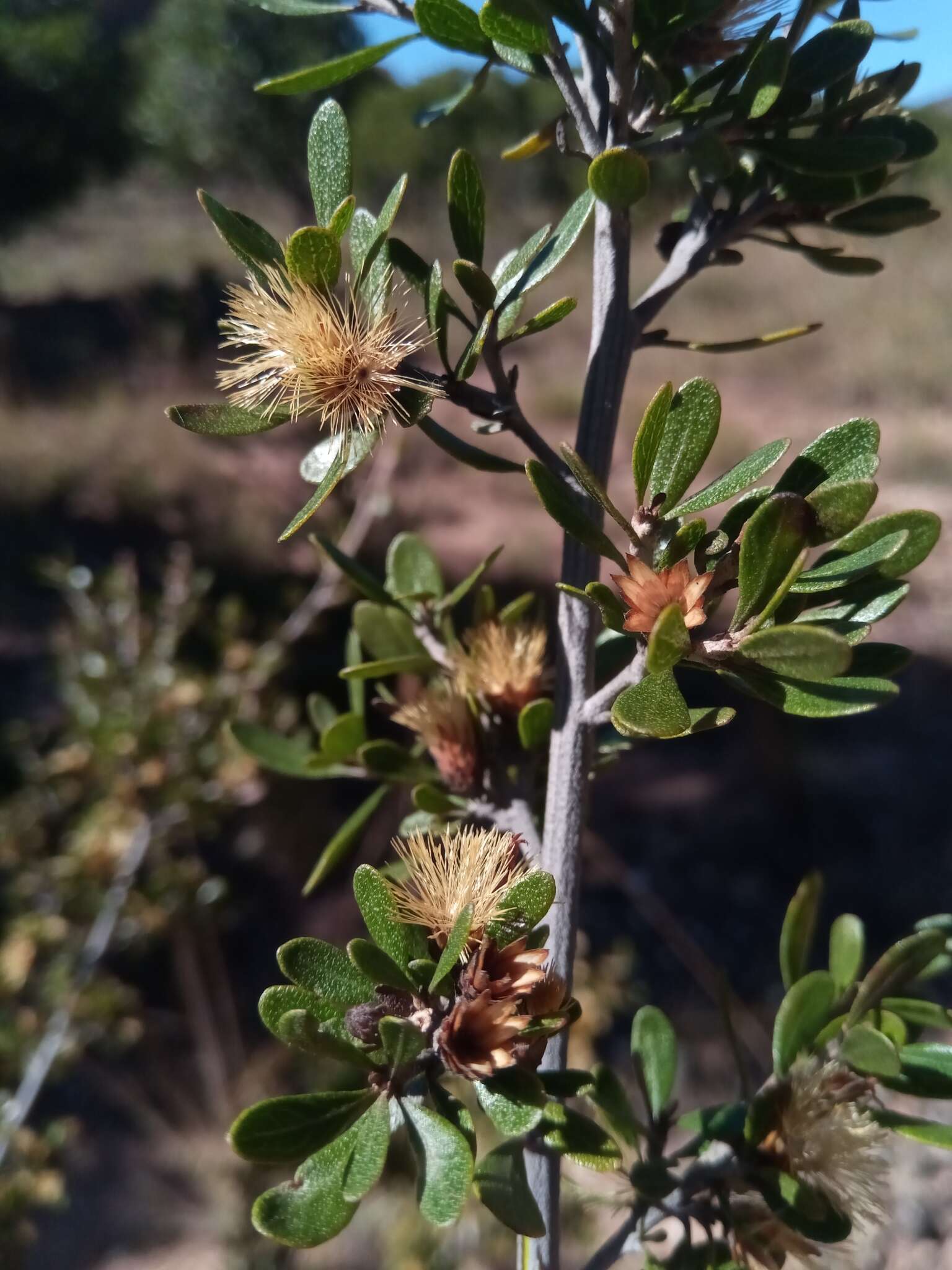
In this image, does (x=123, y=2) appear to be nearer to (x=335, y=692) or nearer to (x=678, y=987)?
(x=335, y=692)

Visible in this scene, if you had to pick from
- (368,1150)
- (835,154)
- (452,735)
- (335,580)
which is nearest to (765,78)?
(835,154)

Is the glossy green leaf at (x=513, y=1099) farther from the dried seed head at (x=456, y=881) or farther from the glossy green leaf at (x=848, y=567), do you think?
the glossy green leaf at (x=848, y=567)

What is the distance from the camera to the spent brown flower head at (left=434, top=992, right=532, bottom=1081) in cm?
32

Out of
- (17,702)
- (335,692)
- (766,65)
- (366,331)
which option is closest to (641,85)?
(766,65)

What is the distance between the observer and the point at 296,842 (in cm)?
255

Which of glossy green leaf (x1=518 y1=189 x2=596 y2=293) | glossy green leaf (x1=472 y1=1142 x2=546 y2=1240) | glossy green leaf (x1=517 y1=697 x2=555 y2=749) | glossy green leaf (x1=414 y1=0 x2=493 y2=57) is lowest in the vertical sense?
glossy green leaf (x1=472 y1=1142 x2=546 y2=1240)

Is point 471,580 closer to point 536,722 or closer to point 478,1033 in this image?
point 536,722

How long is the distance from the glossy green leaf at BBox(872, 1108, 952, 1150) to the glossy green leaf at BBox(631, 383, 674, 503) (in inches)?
12.8

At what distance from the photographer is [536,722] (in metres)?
0.46

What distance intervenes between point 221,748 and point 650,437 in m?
1.43

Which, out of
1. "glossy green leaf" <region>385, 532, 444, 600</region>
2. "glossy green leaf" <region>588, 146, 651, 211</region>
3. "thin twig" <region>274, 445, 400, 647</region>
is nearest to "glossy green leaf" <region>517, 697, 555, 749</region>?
"glossy green leaf" <region>385, 532, 444, 600</region>

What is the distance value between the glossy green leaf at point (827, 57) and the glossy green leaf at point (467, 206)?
16cm

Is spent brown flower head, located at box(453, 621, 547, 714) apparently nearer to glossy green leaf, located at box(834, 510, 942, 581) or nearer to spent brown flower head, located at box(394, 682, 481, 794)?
spent brown flower head, located at box(394, 682, 481, 794)

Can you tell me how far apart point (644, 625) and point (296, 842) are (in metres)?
2.40
